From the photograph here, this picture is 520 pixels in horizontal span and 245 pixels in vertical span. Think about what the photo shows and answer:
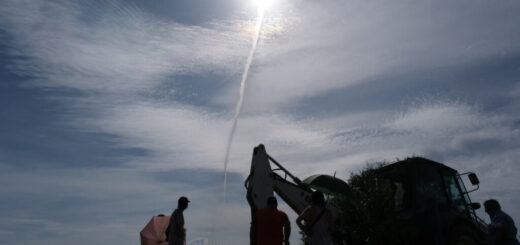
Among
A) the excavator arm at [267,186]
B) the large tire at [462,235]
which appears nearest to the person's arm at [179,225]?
the excavator arm at [267,186]

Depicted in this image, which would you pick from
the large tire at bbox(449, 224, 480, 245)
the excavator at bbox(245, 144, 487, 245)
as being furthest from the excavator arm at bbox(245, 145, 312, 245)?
the large tire at bbox(449, 224, 480, 245)

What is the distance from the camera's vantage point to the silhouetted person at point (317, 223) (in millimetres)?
7496

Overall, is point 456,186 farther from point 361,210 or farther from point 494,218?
point 494,218

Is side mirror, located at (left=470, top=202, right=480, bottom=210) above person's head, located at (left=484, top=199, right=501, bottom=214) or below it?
above

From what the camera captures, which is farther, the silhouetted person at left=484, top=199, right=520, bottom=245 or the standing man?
the standing man

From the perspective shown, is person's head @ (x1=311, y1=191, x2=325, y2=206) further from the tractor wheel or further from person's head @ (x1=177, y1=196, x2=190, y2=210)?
the tractor wheel

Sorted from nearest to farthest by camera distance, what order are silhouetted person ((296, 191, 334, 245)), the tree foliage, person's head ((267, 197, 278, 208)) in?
silhouetted person ((296, 191, 334, 245)) → person's head ((267, 197, 278, 208)) → the tree foliage

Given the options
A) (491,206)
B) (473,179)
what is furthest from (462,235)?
(491,206)

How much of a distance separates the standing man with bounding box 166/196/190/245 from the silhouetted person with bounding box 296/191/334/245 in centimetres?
280

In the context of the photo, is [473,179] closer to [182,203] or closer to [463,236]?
[463,236]

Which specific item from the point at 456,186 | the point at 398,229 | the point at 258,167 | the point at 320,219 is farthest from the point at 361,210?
the point at 320,219

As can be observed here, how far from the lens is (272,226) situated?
7.54m

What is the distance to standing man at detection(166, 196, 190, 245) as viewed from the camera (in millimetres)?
8812

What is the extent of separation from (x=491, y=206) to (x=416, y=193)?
2608mm
